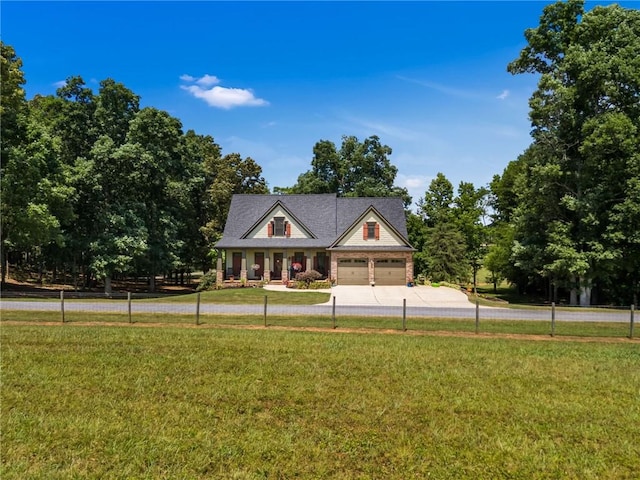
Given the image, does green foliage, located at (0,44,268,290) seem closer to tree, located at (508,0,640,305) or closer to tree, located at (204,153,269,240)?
tree, located at (204,153,269,240)

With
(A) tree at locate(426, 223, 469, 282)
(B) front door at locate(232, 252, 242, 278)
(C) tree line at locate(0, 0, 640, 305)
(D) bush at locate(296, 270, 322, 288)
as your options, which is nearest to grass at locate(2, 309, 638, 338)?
(C) tree line at locate(0, 0, 640, 305)

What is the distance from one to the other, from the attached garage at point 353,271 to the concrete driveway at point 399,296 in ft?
4.69

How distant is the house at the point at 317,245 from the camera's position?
38031 millimetres

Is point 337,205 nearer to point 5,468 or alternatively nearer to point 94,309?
point 94,309

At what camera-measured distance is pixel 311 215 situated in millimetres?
42312

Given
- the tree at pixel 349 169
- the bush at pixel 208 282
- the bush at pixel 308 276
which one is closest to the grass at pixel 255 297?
the bush at pixel 308 276

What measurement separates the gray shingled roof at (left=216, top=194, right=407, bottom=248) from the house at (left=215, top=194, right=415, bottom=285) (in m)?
0.09

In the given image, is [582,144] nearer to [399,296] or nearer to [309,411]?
[399,296]

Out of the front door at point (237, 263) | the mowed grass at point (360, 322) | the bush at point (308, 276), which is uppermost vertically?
the front door at point (237, 263)

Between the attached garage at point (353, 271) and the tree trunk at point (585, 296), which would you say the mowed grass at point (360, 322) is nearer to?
the tree trunk at point (585, 296)

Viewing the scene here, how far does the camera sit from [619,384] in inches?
360

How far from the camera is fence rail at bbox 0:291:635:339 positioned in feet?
52.8

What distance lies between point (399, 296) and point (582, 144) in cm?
1552

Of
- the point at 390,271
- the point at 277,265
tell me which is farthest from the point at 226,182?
the point at 390,271
